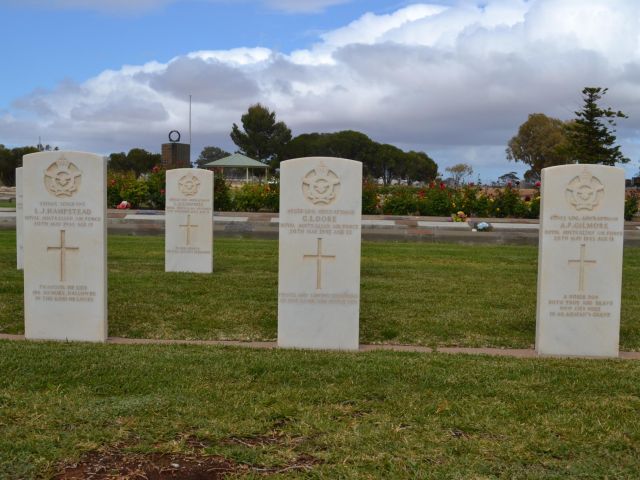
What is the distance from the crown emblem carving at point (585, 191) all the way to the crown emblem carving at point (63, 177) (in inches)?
172

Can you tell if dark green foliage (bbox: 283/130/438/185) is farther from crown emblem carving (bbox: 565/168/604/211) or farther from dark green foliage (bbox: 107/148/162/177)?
crown emblem carving (bbox: 565/168/604/211)

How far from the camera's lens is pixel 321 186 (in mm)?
6539

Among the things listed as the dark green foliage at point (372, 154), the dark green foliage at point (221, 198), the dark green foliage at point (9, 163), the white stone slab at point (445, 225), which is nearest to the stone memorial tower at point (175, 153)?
the dark green foliage at point (221, 198)

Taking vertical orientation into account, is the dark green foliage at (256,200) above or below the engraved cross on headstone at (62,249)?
above

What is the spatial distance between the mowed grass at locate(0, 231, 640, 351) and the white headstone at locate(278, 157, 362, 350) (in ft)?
2.05

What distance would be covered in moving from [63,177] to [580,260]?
4686 millimetres

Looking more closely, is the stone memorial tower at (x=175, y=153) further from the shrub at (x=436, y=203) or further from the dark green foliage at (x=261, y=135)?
the dark green foliage at (x=261, y=135)

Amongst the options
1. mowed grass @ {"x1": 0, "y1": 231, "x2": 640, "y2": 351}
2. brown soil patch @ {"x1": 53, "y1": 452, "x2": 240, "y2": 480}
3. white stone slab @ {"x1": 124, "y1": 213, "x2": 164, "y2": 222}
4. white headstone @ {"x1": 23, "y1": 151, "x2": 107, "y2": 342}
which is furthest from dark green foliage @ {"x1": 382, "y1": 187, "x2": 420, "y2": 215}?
brown soil patch @ {"x1": 53, "y1": 452, "x2": 240, "y2": 480}

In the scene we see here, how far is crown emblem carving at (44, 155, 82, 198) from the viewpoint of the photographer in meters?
6.59

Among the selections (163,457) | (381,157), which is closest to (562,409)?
(163,457)

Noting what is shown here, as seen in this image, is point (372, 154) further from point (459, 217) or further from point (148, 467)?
point (148, 467)

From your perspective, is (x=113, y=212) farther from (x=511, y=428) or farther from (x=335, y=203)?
(x=511, y=428)

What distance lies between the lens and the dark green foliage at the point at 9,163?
207ft

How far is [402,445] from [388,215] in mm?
20475
